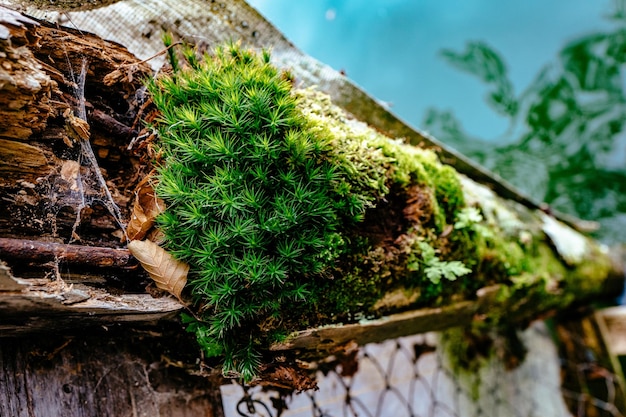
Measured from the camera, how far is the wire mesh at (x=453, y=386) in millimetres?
1911

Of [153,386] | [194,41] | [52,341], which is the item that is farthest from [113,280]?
[194,41]

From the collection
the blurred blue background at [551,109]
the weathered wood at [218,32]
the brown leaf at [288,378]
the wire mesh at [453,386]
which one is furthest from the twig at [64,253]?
the blurred blue background at [551,109]

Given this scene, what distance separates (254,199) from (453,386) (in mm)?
2132

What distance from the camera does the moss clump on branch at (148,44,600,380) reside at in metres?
0.92

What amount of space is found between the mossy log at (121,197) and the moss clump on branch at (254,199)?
72 mm

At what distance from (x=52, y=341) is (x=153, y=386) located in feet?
0.85

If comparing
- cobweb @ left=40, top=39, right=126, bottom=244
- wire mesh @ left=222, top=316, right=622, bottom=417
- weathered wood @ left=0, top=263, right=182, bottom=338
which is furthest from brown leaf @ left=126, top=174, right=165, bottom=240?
wire mesh @ left=222, top=316, right=622, bottom=417

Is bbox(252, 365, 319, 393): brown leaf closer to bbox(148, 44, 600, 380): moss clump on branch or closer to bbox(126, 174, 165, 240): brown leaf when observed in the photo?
bbox(148, 44, 600, 380): moss clump on branch

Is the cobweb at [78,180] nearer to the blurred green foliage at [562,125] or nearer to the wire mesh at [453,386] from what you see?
the wire mesh at [453,386]

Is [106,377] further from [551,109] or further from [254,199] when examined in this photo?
[551,109]

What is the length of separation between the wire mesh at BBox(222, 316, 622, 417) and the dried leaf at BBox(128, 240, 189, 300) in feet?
2.13

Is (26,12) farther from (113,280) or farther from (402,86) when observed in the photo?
(402,86)

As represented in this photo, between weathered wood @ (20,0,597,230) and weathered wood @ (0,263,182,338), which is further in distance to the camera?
weathered wood @ (20,0,597,230)

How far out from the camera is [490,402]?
2.67 metres
